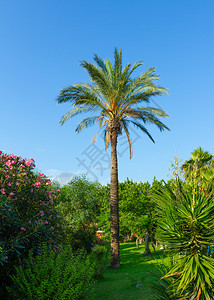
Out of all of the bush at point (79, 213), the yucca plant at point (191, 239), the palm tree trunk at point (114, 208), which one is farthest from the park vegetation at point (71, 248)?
the bush at point (79, 213)

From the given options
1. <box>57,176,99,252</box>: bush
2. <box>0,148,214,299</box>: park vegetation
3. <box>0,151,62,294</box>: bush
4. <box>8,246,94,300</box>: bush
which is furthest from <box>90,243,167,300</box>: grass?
<box>57,176,99,252</box>: bush

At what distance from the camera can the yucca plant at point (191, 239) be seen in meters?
5.52

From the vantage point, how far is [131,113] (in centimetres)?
1845

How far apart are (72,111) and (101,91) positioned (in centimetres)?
268

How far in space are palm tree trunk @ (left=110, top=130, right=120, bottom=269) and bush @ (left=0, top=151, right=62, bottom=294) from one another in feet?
22.1

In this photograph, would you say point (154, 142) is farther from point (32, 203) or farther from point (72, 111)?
point (32, 203)

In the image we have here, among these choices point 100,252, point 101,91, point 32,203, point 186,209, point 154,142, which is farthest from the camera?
point 154,142

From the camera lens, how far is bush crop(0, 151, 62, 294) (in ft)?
27.0

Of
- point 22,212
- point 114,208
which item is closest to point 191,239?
point 22,212

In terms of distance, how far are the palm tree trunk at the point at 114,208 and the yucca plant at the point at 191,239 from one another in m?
11.4

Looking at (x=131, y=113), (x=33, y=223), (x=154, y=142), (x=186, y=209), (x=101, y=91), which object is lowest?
(x=33, y=223)

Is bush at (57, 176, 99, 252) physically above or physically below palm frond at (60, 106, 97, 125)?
below

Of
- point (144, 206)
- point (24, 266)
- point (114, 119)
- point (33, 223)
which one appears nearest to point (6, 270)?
point (24, 266)

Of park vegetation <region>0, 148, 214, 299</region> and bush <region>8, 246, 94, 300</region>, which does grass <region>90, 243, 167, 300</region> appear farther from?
bush <region>8, 246, 94, 300</region>
